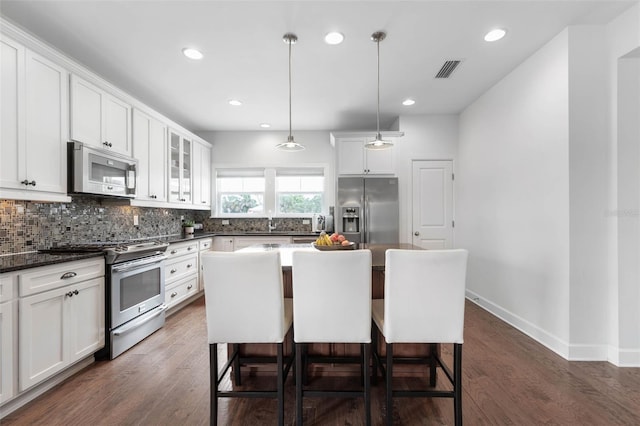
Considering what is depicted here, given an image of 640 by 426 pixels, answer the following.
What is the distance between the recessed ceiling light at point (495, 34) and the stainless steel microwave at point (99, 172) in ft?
11.7

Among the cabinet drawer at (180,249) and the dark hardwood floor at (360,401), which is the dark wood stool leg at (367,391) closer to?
the dark hardwood floor at (360,401)

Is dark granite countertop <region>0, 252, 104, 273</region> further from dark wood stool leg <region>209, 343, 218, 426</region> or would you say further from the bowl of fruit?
the bowl of fruit

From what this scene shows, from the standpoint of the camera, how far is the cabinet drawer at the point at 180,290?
11.2 ft

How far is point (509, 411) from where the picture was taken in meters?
1.79

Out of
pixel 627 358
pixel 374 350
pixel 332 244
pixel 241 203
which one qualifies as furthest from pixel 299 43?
pixel 627 358

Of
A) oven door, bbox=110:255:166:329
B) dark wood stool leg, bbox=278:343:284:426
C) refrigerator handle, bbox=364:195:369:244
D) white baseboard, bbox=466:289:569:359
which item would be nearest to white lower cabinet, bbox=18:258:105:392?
oven door, bbox=110:255:166:329

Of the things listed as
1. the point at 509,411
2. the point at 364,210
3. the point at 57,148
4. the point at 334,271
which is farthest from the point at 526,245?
the point at 57,148

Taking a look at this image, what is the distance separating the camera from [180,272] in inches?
146

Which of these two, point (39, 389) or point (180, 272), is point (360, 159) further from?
point (39, 389)

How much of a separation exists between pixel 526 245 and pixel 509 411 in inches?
69.6

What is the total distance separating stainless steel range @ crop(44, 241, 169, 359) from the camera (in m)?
2.46

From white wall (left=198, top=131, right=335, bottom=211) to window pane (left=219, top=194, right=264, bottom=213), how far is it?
580mm

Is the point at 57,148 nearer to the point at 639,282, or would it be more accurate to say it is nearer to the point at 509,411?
the point at 509,411

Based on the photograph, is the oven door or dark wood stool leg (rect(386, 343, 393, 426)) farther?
the oven door
